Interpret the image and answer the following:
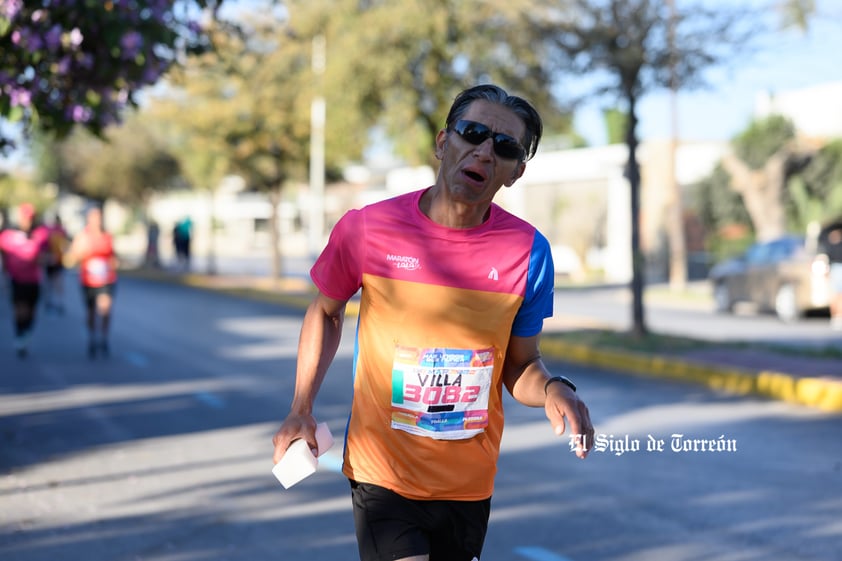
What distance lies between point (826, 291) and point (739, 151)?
24622mm

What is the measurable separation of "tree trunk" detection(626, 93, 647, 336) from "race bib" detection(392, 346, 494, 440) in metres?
12.6

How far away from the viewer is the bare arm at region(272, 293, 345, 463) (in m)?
3.30

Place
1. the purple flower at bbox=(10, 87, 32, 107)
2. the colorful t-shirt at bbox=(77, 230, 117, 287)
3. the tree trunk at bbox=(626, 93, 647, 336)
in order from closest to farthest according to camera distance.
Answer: the purple flower at bbox=(10, 87, 32, 107) < the colorful t-shirt at bbox=(77, 230, 117, 287) < the tree trunk at bbox=(626, 93, 647, 336)

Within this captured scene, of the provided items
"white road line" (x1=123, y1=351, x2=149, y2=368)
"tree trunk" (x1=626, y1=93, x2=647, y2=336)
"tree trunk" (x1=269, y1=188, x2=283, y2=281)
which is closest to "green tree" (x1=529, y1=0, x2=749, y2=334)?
"tree trunk" (x1=626, y1=93, x2=647, y2=336)

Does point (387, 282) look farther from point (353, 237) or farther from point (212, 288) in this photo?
point (212, 288)

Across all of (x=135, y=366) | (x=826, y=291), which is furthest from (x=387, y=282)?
(x=826, y=291)

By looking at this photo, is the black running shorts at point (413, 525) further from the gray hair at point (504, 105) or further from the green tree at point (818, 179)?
the green tree at point (818, 179)

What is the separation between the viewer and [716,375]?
12758 mm

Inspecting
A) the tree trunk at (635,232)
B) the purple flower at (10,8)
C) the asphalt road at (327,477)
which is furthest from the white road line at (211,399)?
the tree trunk at (635,232)

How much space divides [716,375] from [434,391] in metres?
9.98

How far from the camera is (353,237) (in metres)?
3.41

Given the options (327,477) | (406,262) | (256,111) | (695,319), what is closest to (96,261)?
(327,477)

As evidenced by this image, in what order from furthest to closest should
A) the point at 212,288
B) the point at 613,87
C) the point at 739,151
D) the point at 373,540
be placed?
the point at 739,151 < the point at 212,288 < the point at 613,87 < the point at 373,540

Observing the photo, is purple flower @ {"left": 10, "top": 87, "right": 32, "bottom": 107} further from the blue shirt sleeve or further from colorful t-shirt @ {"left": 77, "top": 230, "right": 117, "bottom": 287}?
the blue shirt sleeve
